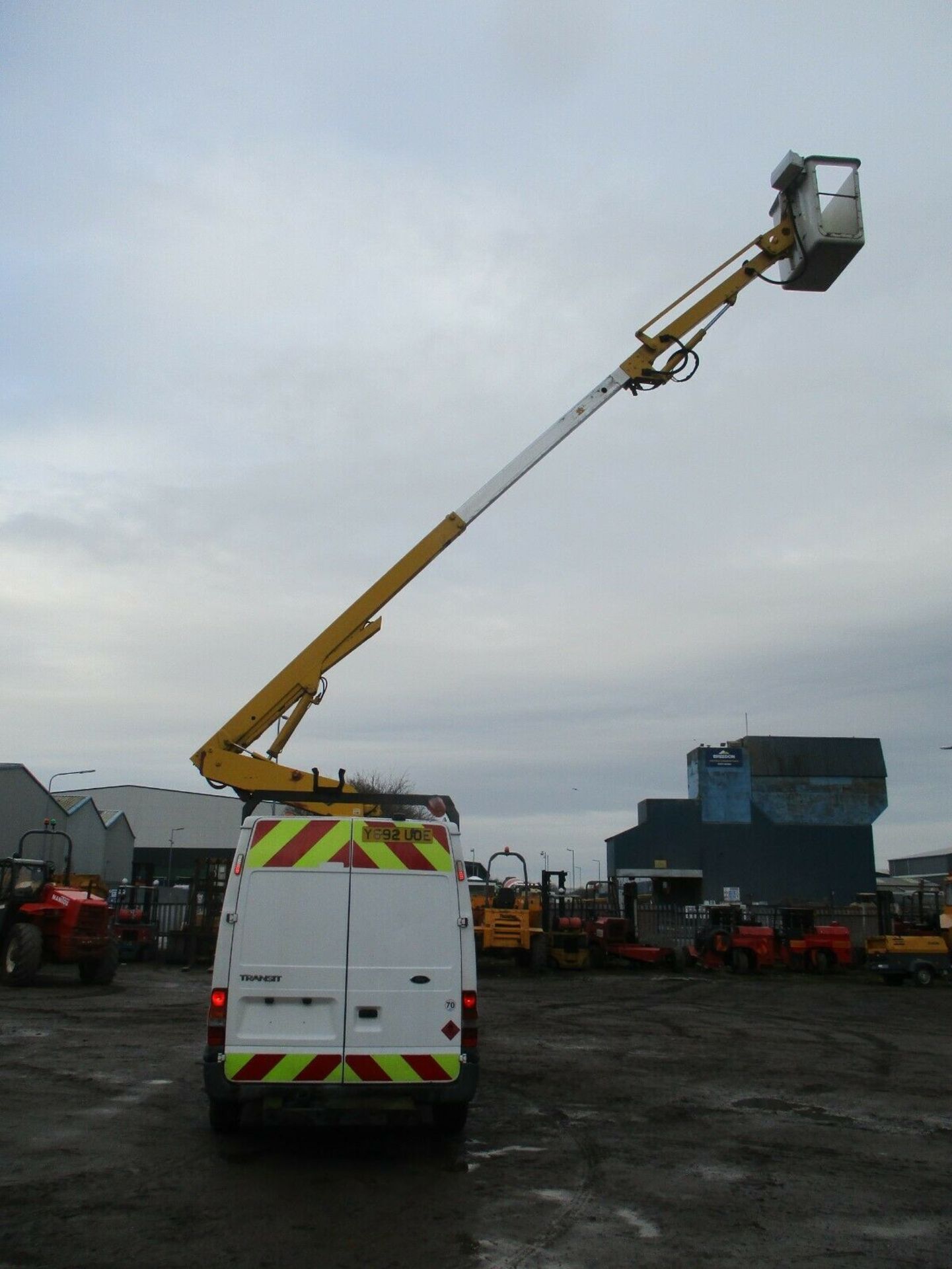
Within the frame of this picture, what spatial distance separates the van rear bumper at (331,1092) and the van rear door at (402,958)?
5 centimetres

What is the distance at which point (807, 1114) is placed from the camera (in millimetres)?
9258

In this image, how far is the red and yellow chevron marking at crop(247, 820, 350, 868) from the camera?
7.18 m

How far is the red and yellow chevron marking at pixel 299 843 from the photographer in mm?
7180

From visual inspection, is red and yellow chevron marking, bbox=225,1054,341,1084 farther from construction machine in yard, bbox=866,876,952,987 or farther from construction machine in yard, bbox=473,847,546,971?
construction machine in yard, bbox=866,876,952,987

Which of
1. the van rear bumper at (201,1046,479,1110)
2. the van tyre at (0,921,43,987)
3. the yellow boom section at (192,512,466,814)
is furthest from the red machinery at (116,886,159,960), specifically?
the van rear bumper at (201,1046,479,1110)

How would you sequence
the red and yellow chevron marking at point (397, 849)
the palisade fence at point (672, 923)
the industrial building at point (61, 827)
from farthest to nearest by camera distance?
the industrial building at point (61, 827), the palisade fence at point (672, 923), the red and yellow chevron marking at point (397, 849)

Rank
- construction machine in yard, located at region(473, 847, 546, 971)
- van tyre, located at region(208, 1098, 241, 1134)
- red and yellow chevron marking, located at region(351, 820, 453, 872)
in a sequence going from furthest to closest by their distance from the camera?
1. construction machine in yard, located at region(473, 847, 546, 971)
2. van tyre, located at region(208, 1098, 241, 1134)
3. red and yellow chevron marking, located at region(351, 820, 453, 872)

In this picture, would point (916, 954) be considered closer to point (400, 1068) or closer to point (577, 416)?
point (577, 416)

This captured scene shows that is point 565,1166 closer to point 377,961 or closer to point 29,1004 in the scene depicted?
point 377,961

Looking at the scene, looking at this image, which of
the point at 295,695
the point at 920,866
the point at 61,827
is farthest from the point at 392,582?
the point at 920,866

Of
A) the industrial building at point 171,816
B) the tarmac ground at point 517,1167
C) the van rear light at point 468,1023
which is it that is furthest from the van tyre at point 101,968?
the industrial building at point 171,816

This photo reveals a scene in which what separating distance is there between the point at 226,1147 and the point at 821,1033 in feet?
35.6

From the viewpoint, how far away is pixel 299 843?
724cm

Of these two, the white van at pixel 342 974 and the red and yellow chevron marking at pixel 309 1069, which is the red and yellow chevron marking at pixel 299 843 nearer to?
the white van at pixel 342 974
